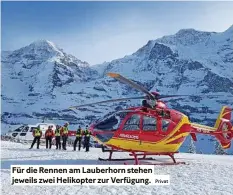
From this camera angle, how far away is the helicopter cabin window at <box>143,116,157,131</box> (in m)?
15.1

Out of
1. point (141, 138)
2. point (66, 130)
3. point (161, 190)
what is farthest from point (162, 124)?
point (66, 130)

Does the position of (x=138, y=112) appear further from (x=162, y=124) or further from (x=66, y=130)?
(x=66, y=130)

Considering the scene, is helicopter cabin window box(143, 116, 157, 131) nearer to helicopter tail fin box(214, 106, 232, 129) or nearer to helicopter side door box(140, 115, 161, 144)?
helicopter side door box(140, 115, 161, 144)

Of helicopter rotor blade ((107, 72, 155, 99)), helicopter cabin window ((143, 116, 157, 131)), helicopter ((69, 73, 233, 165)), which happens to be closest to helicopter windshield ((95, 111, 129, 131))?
helicopter ((69, 73, 233, 165))

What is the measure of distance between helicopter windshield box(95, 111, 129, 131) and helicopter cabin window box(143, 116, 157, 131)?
769 millimetres

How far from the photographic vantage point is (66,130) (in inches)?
977

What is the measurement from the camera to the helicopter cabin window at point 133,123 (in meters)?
15.0

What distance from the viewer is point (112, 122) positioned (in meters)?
15.1

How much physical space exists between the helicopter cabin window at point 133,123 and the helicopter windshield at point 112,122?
0.27 m

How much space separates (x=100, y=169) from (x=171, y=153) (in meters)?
4.26
